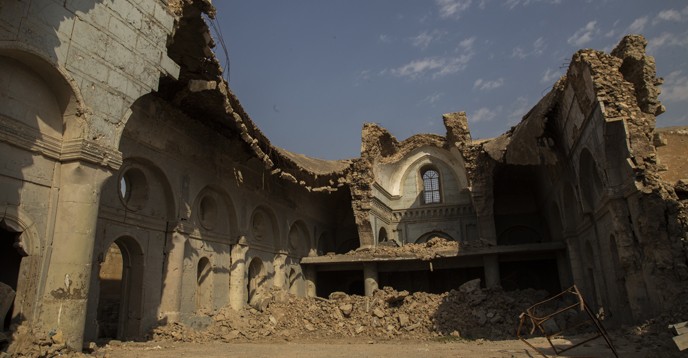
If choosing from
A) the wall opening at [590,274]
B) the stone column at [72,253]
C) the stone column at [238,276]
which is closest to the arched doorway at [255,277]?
the stone column at [238,276]

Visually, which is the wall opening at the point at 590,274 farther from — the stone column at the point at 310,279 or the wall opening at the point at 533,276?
the stone column at the point at 310,279

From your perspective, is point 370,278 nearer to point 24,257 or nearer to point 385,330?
point 385,330

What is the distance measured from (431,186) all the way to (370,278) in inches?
302

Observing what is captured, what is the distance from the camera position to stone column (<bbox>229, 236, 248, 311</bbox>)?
54.1 ft

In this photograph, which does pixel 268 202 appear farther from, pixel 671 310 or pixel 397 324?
pixel 671 310

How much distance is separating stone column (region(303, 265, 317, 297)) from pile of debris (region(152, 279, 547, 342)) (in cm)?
329

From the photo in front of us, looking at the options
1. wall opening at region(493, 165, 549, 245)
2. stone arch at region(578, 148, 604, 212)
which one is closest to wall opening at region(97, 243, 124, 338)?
stone arch at region(578, 148, 604, 212)

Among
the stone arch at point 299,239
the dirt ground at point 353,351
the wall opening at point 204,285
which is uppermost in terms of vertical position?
the stone arch at point 299,239

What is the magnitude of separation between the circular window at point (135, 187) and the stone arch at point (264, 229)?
5.83 metres

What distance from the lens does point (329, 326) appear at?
1689 centimetres

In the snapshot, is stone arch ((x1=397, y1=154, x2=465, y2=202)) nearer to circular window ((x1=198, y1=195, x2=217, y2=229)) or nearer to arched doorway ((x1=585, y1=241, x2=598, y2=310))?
arched doorway ((x1=585, y1=241, x2=598, y2=310))

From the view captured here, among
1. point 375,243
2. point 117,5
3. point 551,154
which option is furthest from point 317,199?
point 117,5

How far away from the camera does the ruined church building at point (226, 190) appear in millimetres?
7629

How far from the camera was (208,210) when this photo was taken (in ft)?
52.9
